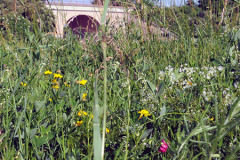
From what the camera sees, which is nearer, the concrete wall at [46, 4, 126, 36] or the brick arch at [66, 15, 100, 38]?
the concrete wall at [46, 4, 126, 36]

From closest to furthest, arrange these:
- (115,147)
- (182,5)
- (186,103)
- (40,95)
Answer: (115,147) < (186,103) < (40,95) < (182,5)

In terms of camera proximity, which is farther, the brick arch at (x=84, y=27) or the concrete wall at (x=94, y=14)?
the brick arch at (x=84, y=27)

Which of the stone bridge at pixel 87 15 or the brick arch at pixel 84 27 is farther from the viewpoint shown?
the brick arch at pixel 84 27

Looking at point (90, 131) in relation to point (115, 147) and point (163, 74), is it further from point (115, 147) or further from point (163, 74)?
point (163, 74)

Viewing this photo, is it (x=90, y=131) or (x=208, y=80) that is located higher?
(x=208, y=80)

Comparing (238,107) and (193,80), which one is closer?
(238,107)

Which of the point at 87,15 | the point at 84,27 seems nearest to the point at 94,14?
the point at 87,15

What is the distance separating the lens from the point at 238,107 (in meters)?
0.53

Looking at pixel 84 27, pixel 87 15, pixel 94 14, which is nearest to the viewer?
pixel 87 15

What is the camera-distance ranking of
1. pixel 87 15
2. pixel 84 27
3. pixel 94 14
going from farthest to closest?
pixel 84 27
pixel 94 14
pixel 87 15

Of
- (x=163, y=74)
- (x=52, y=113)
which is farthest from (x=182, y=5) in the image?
(x=52, y=113)

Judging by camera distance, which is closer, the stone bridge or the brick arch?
the stone bridge

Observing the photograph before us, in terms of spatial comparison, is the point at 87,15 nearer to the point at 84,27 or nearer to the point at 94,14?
the point at 94,14

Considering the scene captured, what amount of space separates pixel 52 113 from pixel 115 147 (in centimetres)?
38
